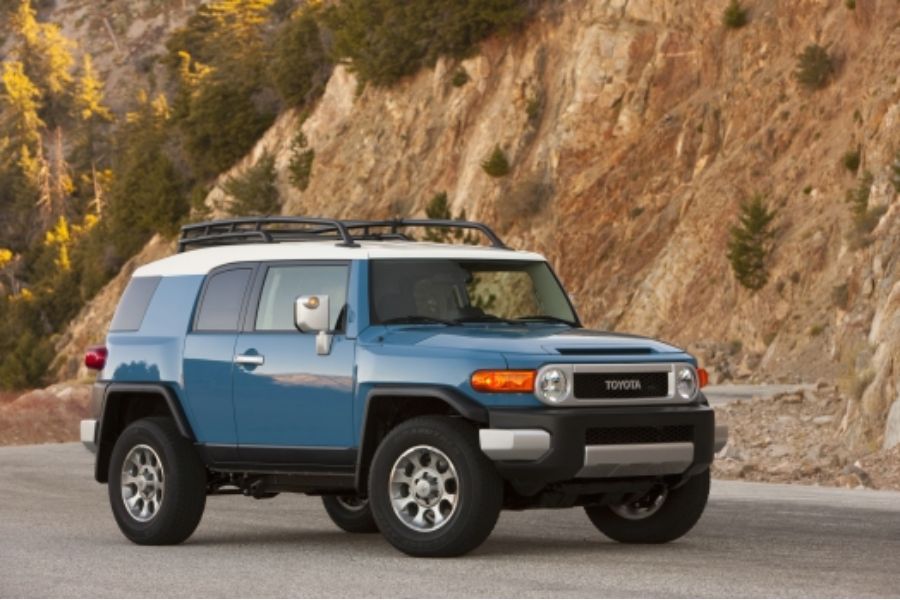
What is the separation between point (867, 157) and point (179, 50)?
7905cm

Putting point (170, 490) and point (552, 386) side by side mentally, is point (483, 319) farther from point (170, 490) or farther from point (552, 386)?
point (170, 490)

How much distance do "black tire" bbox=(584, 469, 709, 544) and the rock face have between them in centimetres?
2590

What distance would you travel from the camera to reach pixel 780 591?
10.7 meters

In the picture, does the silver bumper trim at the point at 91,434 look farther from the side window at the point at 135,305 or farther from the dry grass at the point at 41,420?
the dry grass at the point at 41,420

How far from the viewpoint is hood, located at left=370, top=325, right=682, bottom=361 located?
40.3ft

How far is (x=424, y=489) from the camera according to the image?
12188 mm

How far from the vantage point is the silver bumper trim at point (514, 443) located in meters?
11.9

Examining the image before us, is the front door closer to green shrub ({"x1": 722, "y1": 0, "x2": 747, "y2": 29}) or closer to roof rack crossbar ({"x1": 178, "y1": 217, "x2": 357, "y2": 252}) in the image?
roof rack crossbar ({"x1": 178, "y1": 217, "x2": 357, "y2": 252})

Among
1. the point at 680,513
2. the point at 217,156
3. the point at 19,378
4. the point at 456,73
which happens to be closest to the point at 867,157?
the point at 456,73

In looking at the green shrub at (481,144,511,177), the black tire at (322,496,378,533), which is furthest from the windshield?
the green shrub at (481,144,511,177)

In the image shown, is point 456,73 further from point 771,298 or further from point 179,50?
point 179,50

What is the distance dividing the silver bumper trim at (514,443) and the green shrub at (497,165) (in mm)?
53573

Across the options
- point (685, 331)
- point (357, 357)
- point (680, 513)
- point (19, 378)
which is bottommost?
point (19, 378)

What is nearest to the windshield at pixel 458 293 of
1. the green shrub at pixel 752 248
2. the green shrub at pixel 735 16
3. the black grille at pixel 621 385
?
the black grille at pixel 621 385
